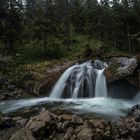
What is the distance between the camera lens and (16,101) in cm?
2562

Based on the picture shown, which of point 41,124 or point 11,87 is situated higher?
point 11,87

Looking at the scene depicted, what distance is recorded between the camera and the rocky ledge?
14234mm

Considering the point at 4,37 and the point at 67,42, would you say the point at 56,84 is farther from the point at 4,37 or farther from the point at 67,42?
the point at 67,42

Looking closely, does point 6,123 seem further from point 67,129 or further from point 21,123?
point 67,129

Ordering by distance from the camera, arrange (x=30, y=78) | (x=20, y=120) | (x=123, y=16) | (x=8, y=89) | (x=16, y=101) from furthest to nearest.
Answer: (x=123, y=16), (x=30, y=78), (x=8, y=89), (x=16, y=101), (x=20, y=120)

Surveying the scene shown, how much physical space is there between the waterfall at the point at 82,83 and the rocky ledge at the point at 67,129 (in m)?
10.2

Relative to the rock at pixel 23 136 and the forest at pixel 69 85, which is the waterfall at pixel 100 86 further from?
the rock at pixel 23 136

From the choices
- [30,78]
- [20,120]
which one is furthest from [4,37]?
[20,120]

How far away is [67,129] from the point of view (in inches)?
592

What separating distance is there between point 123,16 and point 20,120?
34.4m

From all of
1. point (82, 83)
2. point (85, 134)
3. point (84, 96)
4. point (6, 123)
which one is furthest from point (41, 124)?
point (82, 83)

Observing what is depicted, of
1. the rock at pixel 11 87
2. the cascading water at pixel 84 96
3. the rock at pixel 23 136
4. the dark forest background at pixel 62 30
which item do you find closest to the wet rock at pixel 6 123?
the rock at pixel 23 136

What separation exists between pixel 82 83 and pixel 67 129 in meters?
12.9

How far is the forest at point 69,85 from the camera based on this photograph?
15344mm
